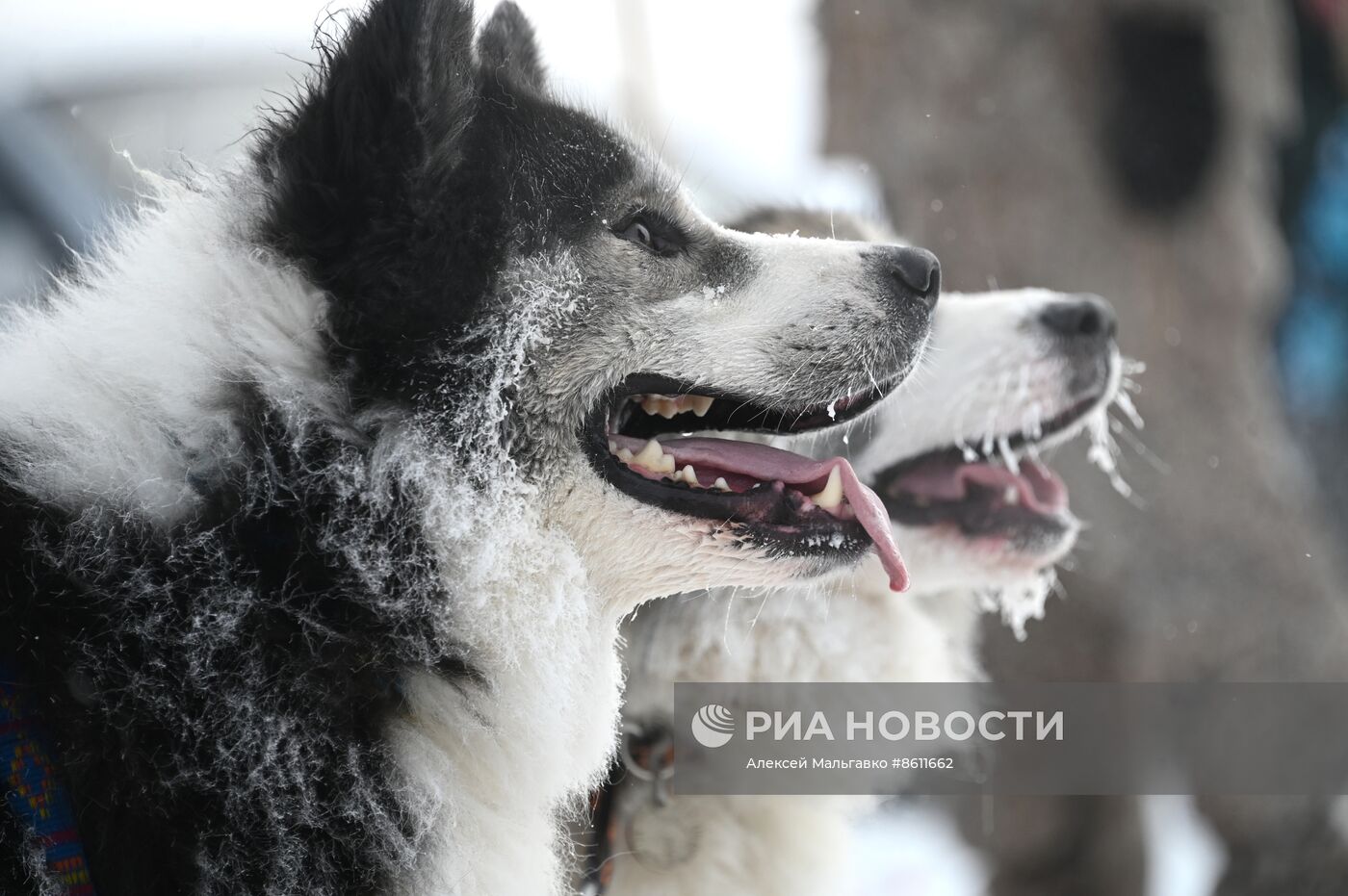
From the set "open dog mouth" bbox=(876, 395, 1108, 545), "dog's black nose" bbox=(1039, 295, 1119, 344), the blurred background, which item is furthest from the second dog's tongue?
the blurred background

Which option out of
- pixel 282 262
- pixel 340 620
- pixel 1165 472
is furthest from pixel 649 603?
pixel 1165 472

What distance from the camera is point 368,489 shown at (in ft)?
4.02

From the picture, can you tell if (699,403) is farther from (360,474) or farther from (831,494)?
(360,474)

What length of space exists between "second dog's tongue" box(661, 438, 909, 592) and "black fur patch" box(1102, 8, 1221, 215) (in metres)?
2.70

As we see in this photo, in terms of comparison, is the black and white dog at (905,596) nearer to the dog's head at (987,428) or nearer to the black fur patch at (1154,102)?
the dog's head at (987,428)

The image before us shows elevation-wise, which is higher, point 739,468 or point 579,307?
point 579,307

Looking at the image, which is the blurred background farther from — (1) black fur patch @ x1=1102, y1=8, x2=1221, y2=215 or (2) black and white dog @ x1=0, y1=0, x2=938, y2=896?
(2) black and white dog @ x1=0, y1=0, x2=938, y2=896

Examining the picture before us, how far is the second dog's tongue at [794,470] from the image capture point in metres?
1.47

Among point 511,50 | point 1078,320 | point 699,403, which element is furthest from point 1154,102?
point 699,403

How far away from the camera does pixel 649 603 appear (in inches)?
74.5

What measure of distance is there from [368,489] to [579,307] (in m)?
0.34

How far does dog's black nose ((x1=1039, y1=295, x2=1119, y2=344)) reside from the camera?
7.08ft

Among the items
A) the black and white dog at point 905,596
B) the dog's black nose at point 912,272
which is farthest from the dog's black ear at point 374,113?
the black and white dog at point 905,596

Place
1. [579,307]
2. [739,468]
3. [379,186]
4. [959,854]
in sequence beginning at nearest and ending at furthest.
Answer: [379,186]
[579,307]
[739,468]
[959,854]
